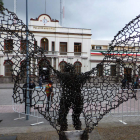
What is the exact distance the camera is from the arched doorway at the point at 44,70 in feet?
7.52

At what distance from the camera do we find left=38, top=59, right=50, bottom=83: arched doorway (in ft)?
7.52

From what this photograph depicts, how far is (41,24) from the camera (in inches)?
691

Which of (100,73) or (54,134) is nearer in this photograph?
(100,73)

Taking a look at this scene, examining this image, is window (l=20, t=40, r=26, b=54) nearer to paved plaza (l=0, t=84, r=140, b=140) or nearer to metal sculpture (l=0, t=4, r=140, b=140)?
metal sculpture (l=0, t=4, r=140, b=140)

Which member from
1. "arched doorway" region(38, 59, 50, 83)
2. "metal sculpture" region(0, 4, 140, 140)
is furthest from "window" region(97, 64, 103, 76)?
"arched doorway" region(38, 59, 50, 83)

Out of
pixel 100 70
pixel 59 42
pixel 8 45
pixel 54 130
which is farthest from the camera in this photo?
pixel 59 42

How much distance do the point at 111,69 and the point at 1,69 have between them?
1784 centimetres

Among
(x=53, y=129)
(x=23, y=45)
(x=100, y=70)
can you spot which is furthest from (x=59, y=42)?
(x=100, y=70)

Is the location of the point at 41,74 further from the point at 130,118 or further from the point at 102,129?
the point at 130,118

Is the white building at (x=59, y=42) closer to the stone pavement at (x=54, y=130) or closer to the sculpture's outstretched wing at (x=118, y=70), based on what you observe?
the stone pavement at (x=54, y=130)

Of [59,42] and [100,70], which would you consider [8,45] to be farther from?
[59,42]

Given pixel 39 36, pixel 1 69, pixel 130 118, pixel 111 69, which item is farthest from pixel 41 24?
pixel 111 69

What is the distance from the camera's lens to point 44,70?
2326 millimetres

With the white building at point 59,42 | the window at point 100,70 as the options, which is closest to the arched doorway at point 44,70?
the window at point 100,70
